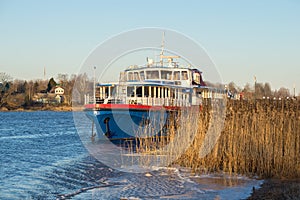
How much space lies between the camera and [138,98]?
1159 inches

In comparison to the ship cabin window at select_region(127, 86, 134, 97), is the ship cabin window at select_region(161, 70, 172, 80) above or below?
above

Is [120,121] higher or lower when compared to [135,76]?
lower

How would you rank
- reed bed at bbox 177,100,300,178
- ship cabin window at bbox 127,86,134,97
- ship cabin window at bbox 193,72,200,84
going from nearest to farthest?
reed bed at bbox 177,100,300,178
ship cabin window at bbox 127,86,134,97
ship cabin window at bbox 193,72,200,84

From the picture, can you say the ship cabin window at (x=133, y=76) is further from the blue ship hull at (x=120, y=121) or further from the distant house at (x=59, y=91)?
the distant house at (x=59, y=91)

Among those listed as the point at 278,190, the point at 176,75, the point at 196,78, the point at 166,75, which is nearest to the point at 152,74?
the point at 166,75

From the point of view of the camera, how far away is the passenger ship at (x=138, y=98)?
28047mm

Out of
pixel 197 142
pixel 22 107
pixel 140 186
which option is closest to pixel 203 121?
pixel 197 142

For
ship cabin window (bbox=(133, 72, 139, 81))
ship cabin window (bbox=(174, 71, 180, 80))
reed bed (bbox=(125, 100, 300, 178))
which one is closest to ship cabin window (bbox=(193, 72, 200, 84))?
ship cabin window (bbox=(174, 71, 180, 80))

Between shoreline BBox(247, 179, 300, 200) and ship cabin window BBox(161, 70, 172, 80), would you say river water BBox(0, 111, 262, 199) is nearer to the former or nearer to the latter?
shoreline BBox(247, 179, 300, 200)

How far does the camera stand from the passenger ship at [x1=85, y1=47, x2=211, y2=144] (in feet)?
92.0

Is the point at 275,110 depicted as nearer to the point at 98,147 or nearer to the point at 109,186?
the point at 109,186

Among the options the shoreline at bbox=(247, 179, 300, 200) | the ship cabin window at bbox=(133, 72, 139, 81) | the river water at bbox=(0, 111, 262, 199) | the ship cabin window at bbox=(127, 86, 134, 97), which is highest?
the ship cabin window at bbox=(133, 72, 139, 81)

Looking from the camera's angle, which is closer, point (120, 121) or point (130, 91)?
point (120, 121)

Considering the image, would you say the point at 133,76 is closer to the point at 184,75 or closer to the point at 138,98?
the point at 184,75
